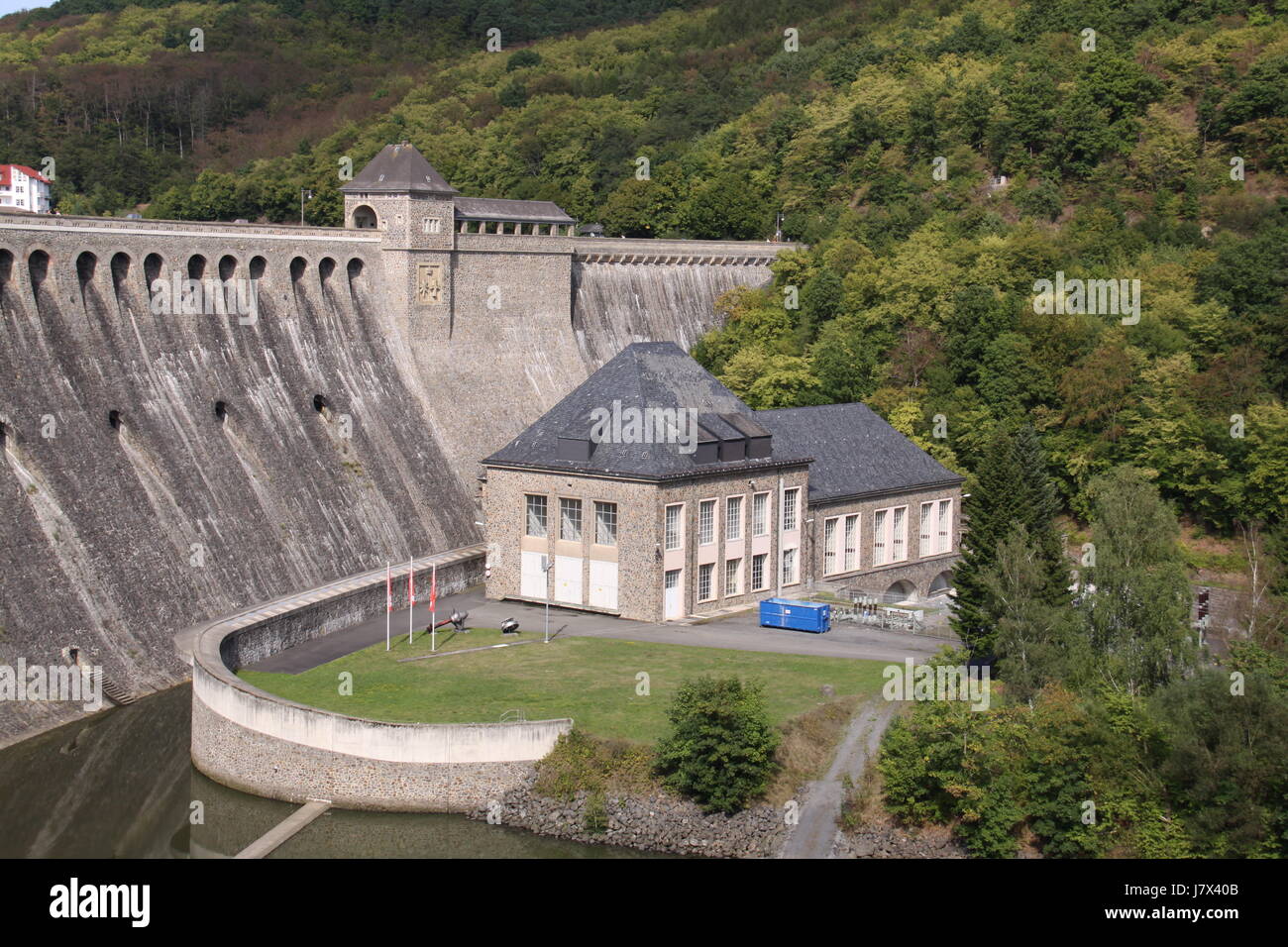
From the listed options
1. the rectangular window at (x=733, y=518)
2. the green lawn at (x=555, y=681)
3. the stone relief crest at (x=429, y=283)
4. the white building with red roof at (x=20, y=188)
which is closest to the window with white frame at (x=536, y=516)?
the green lawn at (x=555, y=681)

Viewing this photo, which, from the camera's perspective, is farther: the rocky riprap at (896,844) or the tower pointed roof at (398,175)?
the tower pointed roof at (398,175)

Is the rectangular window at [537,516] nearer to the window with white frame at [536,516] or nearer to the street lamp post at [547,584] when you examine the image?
the window with white frame at [536,516]

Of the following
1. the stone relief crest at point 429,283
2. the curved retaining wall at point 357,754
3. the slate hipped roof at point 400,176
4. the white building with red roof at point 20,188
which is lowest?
the curved retaining wall at point 357,754

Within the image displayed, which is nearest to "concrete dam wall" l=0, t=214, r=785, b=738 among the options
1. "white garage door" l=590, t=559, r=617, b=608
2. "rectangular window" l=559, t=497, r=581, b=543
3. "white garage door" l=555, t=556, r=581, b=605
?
"white garage door" l=555, t=556, r=581, b=605

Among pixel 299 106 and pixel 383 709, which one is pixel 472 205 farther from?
pixel 299 106

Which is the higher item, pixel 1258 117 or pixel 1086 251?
pixel 1258 117

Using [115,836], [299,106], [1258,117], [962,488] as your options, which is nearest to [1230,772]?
[115,836]
